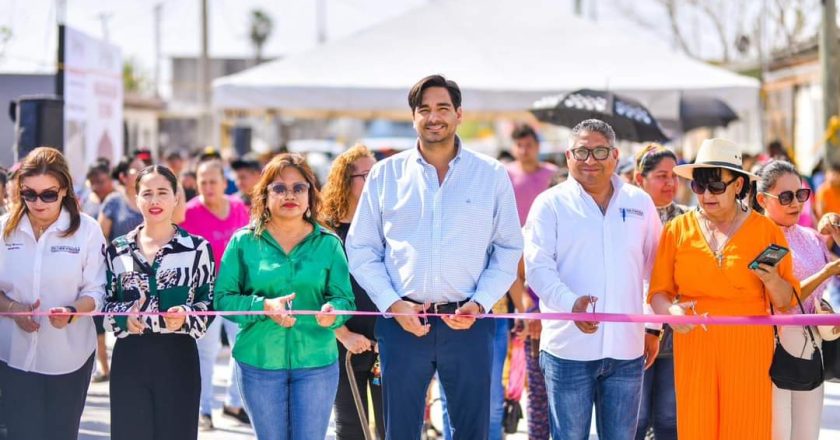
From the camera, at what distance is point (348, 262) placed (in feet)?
18.2

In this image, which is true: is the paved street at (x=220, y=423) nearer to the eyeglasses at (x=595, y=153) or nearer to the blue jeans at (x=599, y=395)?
the blue jeans at (x=599, y=395)

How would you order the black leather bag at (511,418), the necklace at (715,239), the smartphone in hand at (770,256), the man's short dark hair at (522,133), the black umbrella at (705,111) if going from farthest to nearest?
1. the black umbrella at (705,111)
2. the man's short dark hair at (522,133)
3. the black leather bag at (511,418)
4. the necklace at (715,239)
5. the smartphone in hand at (770,256)


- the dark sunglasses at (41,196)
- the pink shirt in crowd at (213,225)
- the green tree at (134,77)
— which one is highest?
the green tree at (134,77)

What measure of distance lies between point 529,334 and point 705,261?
1.70 metres

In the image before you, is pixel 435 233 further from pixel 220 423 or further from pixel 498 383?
pixel 220 423

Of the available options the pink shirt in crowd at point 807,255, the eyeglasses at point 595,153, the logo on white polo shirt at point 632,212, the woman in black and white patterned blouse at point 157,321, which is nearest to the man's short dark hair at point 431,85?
the eyeglasses at point 595,153

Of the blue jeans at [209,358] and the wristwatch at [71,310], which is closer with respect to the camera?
the wristwatch at [71,310]

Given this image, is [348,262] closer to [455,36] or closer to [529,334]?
[529,334]

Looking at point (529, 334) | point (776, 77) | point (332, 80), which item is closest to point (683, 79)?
point (332, 80)

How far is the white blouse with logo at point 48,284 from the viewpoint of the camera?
227 inches

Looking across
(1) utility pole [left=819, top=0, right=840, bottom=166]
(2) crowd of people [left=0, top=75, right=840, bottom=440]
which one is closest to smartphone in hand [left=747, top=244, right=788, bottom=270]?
(2) crowd of people [left=0, top=75, right=840, bottom=440]

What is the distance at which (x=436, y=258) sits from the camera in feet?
17.0

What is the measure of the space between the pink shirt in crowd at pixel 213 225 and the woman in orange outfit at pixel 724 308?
4051 millimetres

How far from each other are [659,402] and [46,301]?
11.2 ft
